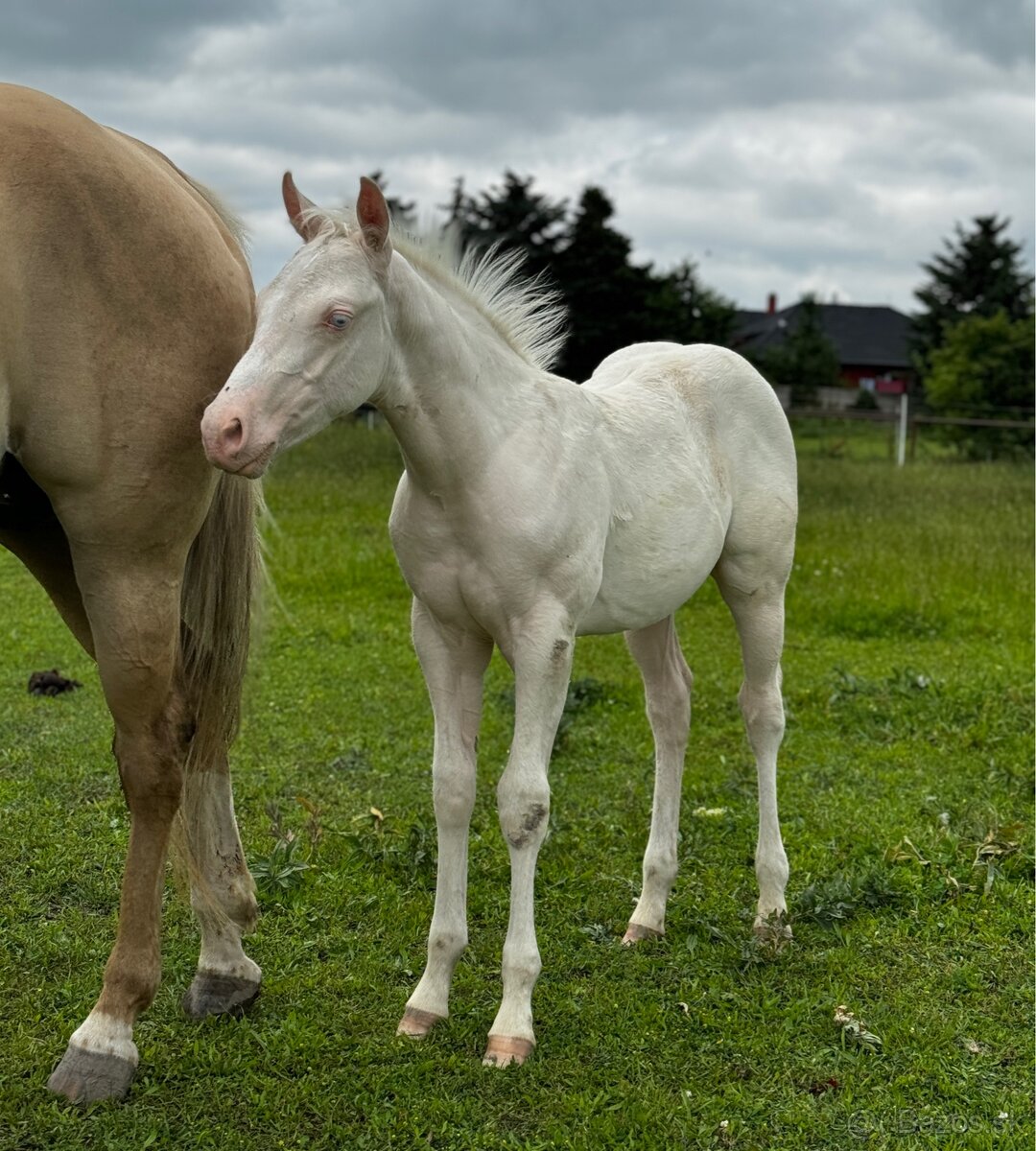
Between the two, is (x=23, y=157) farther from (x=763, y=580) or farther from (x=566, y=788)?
(x=566, y=788)

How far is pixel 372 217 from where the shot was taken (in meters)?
2.60

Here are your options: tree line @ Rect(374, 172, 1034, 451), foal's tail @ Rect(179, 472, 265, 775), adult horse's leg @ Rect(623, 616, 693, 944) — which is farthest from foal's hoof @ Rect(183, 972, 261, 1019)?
tree line @ Rect(374, 172, 1034, 451)

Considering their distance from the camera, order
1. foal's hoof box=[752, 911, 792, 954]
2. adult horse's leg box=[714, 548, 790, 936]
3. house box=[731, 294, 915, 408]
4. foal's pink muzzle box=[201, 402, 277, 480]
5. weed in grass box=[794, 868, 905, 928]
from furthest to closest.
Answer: house box=[731, 294, 915, 408] < weed in grass box=[794, 868, 905, 928] < adult horse's leg box=[714, 548, 790, 936] < foal's hoof box=[752, 911, 792, 954] < foal's pink muzzle box=[201, 402, 277, 480]

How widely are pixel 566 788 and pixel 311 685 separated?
2.13m

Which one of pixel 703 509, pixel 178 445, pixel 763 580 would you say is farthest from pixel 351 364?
pixel 763 580

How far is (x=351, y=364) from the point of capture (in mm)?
2635

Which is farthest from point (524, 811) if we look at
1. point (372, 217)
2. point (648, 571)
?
point (372, 217)

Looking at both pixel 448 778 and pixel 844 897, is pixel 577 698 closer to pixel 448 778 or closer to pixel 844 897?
pixel 844 897

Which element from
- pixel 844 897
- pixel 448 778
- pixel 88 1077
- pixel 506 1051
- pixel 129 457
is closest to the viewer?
pixel 129 457

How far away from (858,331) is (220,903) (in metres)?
61.1

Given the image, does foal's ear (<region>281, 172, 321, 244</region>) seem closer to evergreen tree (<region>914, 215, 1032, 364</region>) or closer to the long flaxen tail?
the long flaxen tail

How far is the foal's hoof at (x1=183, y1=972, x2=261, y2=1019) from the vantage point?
3254 mm

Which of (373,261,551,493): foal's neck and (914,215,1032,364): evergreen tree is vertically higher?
(914,215,1032,364): evergreen tree

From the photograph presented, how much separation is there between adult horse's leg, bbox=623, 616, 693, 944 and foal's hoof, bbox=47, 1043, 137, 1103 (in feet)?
5.41
